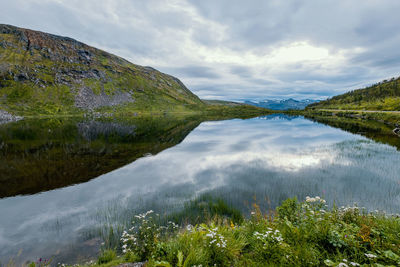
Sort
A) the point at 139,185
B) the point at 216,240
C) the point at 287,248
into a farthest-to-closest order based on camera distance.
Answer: the point at 139,185
the point at 216,240
the point at 287,248

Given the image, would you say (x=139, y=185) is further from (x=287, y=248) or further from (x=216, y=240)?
(x=287, y=248)

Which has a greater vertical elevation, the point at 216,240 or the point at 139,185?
the point at 216,240

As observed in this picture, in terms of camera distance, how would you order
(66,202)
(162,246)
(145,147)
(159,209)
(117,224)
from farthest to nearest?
1. (145,147)
2. (66,202)
3. (159,209)
4. (117,224)
5. (162,246)

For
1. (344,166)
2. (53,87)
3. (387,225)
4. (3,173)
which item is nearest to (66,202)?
(3,173)

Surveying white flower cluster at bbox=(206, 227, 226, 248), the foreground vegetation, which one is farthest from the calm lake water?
white flower cluster at bbox=(206, 227, 226, 248)

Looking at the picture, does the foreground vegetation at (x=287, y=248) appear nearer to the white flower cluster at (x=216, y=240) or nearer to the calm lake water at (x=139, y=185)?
the white flower cluster at (x=216, y=240)

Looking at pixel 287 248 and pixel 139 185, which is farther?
pixel 139 185

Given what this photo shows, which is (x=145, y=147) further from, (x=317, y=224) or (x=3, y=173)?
(x=317, y=224)

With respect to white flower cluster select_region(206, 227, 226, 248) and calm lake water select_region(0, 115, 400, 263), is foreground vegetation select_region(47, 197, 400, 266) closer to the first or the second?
white flower cluster select_region(206, 227, 226, 248)

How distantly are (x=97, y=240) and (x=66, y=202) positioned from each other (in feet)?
26.5

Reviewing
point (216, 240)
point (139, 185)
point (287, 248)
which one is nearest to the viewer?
point (287, 248)

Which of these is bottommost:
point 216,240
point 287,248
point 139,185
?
point 139,185

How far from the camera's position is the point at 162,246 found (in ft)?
22.5

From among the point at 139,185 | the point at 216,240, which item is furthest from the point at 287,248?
the point at 139,185
